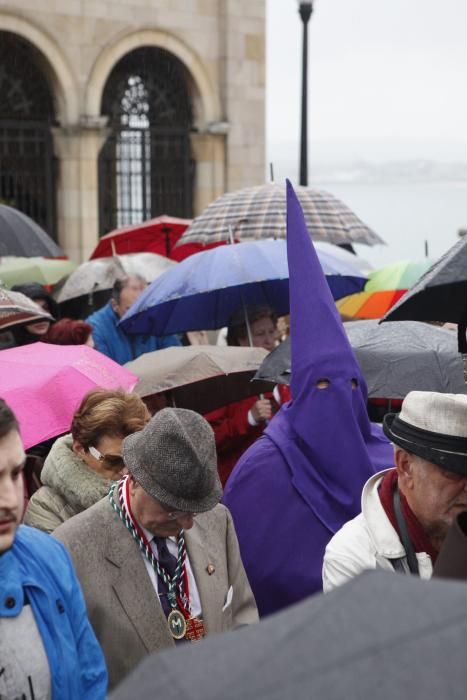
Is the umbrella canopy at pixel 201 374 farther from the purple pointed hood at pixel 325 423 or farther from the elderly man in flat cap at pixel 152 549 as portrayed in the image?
the elderly man in flat cap at pixel 152 549

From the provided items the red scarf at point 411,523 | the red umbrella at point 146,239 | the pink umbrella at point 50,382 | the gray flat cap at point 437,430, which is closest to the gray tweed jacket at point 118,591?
the red scarf at point 411,523

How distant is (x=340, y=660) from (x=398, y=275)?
29.6 ft

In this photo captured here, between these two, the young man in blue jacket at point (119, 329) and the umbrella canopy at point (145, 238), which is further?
the umbrella canopy at point (145, 238)

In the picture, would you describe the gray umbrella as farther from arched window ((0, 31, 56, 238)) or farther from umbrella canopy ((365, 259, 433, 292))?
arched window ((0, 31, 56, 238))

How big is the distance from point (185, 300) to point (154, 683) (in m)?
6.50

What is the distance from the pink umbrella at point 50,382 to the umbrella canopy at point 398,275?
15.4ft

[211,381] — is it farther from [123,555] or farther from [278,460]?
[123,555]

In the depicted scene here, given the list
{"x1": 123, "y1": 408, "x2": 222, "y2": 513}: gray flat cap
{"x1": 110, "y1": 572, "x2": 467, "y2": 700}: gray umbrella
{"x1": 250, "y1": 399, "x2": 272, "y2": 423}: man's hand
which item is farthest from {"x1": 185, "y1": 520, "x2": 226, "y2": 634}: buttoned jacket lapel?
{"x1": 110, "y1": 572, "x2": 467, "y2": 700}: gray umbrella

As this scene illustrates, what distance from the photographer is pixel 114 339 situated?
7973mm

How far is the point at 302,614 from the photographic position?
1034 millimetres

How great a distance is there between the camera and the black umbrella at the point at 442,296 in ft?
10.2

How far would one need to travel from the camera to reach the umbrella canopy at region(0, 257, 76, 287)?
9773 mm

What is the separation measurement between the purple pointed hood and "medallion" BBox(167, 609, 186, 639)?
1012mm

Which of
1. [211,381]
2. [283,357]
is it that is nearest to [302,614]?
[283,357]
